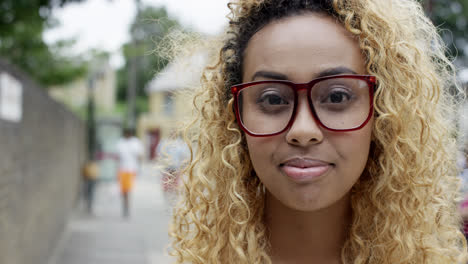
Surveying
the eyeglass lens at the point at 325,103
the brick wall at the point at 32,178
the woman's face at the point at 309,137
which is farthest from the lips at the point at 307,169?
the brick wall at the point at 32,178

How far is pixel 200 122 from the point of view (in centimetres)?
177

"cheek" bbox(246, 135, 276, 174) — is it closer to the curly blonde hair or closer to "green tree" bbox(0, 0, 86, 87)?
the curly blonde hair

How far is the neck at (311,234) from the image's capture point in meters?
1.65

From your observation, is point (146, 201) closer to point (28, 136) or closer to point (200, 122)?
point (28, 136)

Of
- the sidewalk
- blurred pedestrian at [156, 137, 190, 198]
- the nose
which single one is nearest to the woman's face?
the nose

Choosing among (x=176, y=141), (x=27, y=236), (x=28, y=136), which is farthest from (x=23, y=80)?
(x=176, y=141)

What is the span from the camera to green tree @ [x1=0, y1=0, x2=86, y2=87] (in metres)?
6.38

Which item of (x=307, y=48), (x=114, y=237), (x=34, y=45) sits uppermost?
(x=34, y=45)

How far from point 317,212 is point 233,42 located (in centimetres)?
68

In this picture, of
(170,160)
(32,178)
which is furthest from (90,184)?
(170,160)

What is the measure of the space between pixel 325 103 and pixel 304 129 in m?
0.11

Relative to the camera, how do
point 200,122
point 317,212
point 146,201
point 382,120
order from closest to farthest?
point 382,120 → point 317,212 → point 200,122 → point 146,201

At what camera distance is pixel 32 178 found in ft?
17.5

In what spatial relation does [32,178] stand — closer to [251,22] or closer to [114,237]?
[114,237]
